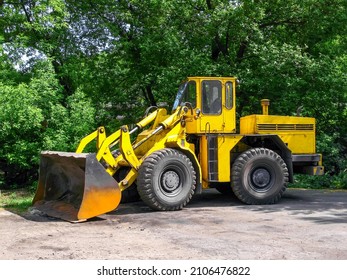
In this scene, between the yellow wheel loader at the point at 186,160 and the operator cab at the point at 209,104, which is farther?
the operator cab at the point at 209,104

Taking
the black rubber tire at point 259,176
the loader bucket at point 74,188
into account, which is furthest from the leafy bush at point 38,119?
the black rubber tire at point 259,176

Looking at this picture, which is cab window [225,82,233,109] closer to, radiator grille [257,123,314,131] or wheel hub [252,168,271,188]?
radiator grille [257,123,314,131]

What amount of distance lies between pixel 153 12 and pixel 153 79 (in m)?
2.43

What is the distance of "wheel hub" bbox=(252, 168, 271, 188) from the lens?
10.9m

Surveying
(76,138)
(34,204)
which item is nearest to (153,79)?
(76,138)

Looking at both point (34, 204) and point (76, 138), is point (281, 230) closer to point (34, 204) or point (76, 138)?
point (34, 204)

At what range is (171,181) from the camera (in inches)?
390

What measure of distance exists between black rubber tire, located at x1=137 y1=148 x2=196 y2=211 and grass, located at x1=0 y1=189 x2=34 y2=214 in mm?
2791

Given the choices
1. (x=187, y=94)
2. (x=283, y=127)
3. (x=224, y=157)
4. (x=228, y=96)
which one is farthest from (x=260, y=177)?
(x=187, y=94)

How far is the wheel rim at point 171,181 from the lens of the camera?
9836 mm

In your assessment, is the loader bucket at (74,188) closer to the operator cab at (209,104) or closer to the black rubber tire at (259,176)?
the operator cab at (209,104)

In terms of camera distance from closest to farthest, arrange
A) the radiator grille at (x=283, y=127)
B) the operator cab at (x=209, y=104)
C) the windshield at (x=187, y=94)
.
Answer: the operator cab at (x=209, y=104) → the windshield at (x=187, y=94) → the radiator grille at (x=283, y=127)

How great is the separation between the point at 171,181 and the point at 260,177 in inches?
89.3

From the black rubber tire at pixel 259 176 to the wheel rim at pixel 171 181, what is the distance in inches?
56.4
